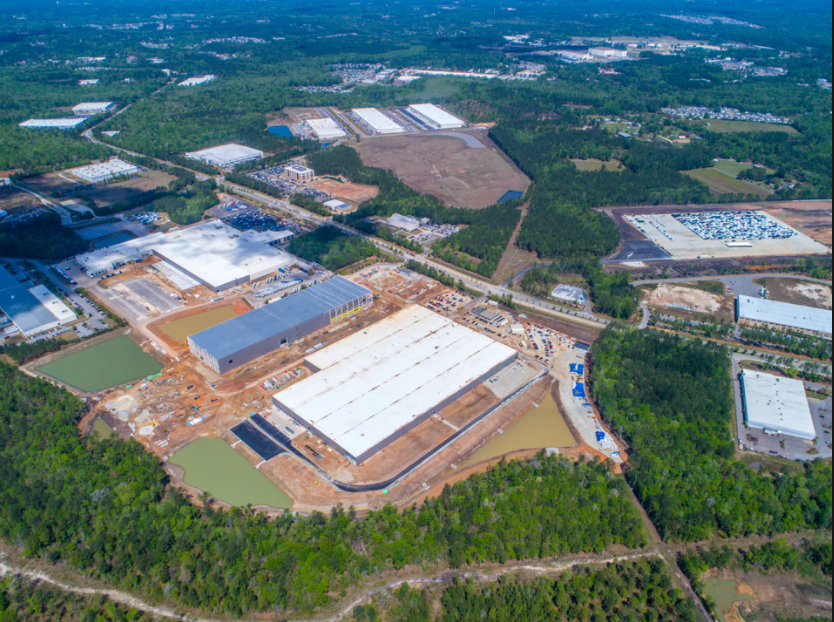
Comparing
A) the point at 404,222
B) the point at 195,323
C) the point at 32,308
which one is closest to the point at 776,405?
the point at 404,222

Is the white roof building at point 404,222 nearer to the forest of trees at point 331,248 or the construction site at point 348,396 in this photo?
the forest of trees at point 331,248

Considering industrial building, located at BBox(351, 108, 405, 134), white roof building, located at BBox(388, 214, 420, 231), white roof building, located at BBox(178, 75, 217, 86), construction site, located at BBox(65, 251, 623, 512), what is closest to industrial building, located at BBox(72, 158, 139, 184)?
construction site, located at BBox(65, 251, 623, 512)

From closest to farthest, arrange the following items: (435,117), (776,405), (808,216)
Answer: (776,405), (808,216), (435,117)

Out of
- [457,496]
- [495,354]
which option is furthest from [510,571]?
[495,354]

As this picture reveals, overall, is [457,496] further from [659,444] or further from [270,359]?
[270,359]

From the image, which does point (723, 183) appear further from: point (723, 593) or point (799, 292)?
point (723, 593)

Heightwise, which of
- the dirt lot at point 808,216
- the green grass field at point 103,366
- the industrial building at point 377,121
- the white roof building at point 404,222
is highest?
the industrial building at point 377,121

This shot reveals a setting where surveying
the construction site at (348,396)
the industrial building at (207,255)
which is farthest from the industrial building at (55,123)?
the construction site at (348,396)
